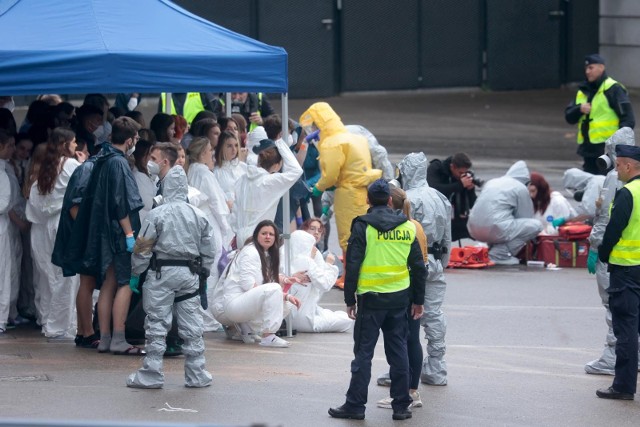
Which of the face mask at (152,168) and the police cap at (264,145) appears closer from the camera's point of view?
the face mask at (152,168)

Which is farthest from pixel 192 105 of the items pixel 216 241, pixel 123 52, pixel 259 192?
pixel 123 52

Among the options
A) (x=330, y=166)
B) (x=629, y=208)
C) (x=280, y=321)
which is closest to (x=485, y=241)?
(x=330, y=166)

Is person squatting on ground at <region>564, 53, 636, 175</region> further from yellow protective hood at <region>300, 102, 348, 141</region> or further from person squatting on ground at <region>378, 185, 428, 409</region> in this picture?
person squatting on ground at <region>378, 185, 428, 409</region>

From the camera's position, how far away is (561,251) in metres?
14.3

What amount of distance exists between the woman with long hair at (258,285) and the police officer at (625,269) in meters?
2.61

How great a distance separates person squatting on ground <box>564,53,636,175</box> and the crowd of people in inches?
151

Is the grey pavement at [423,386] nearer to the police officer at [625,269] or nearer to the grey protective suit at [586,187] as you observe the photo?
the police officer at [625,269]

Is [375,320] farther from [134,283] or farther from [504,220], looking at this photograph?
[504,220]

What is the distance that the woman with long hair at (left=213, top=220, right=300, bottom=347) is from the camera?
33.6ft

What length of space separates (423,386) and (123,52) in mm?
3339

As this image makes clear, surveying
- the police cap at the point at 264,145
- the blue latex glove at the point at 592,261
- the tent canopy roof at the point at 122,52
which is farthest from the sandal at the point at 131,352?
the blue latex glove at the point at 592,261

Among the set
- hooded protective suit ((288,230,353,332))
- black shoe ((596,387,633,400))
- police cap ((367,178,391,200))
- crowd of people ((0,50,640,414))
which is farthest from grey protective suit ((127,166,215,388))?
black shoe ((596,387,633,400))

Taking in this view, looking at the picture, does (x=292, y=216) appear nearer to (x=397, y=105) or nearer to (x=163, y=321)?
(x=163, y=321)

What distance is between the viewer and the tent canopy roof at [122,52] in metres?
9.60
